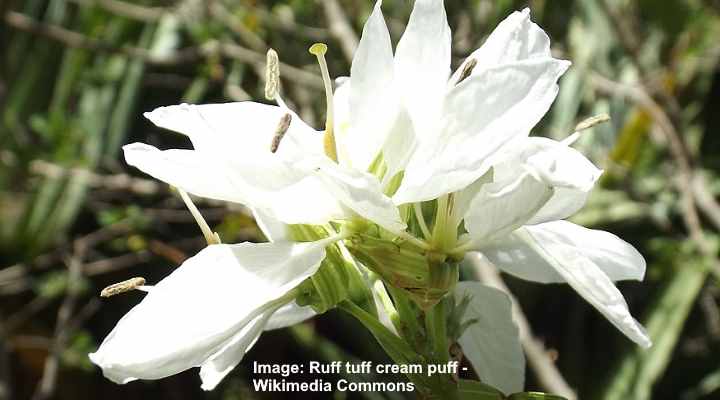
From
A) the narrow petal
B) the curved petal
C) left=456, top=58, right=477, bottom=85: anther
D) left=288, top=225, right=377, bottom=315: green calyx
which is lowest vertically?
the narrow petal

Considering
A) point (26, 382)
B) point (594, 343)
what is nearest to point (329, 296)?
point (594, 343)

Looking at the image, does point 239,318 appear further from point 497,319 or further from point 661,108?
point 661,108

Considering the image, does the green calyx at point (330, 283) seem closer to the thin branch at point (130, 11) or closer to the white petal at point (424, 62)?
the white petal at point (424, 62)

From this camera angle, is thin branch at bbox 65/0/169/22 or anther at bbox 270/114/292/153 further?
thin branch at bbox 65/0/169/22

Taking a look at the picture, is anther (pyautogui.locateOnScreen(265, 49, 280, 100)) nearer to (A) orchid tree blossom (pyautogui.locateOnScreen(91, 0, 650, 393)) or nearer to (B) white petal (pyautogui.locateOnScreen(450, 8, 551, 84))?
(A) orchid tree blossom (pyautogui.locateOnScreen(91, 0, 650, 393))

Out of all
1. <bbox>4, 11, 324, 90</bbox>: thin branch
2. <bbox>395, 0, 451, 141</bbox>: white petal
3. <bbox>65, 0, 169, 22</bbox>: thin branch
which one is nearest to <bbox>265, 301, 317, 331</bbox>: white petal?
<bbox>395, 0, 451, 141</bbox>: white petal

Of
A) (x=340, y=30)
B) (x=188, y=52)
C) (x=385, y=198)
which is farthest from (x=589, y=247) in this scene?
(x=188, y=52)
